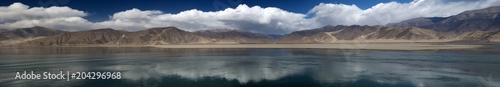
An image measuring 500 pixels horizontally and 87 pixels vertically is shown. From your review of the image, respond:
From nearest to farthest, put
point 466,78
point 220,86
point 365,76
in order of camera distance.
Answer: point 220,86
point 466,78
point 365,76

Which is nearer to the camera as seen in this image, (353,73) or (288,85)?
(288,85)

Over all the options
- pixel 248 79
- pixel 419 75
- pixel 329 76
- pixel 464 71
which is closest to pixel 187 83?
pixel 248 79

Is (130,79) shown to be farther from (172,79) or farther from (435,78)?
(435,78)

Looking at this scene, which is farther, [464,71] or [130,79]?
[464,71]

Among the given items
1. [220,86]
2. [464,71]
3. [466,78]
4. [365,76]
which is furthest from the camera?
[464,71]

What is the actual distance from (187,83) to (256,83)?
5.69 metres

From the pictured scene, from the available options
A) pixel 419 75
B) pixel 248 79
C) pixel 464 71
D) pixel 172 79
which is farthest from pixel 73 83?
pixel 464 71

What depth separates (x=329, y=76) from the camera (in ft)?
105

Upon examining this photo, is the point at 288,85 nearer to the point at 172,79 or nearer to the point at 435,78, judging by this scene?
the point at 172,79

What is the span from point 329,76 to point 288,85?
22.5 ft

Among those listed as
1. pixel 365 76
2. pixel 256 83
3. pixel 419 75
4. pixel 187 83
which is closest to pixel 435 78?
pixel 419 75

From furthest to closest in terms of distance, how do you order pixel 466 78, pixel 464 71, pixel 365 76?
Answer: pixel 464 71 → pixel 365 76 → pixel 466 78

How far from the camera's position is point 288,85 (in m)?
26.6

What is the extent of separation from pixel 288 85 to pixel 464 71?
64.3ft
